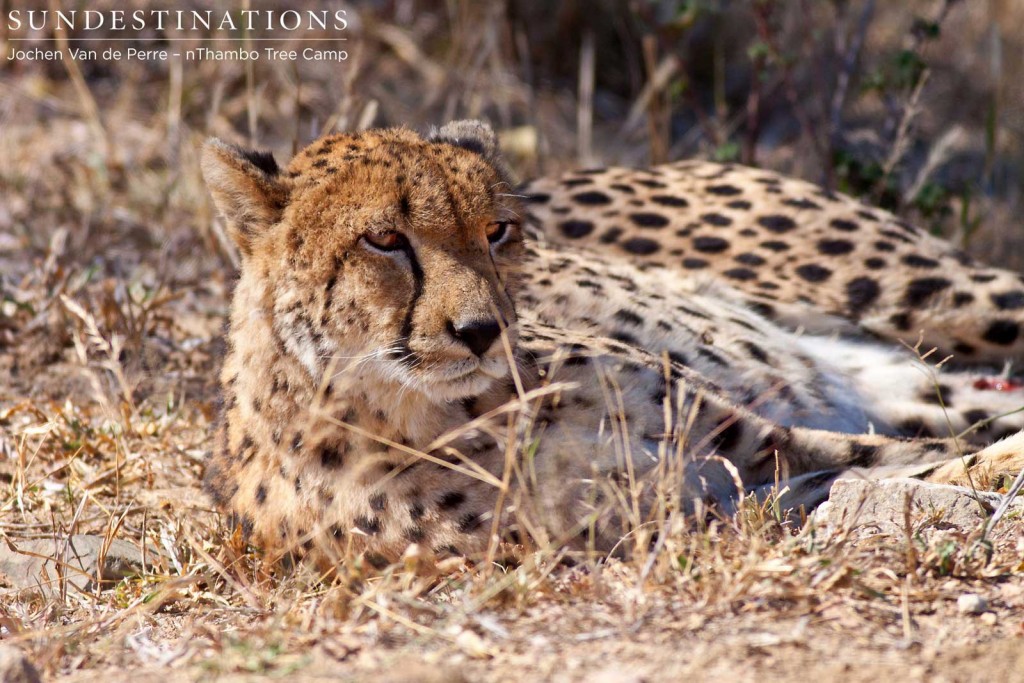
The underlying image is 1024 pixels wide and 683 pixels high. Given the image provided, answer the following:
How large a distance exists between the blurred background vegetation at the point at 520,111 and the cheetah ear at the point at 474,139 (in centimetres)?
109

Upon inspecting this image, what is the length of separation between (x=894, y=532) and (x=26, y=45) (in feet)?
18.6

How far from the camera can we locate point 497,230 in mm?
2639

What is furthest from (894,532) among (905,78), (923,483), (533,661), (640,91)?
(640,91)

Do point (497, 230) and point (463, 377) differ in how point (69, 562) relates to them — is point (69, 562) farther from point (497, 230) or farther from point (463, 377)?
point (497, 230)

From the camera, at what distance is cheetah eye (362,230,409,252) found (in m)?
2.46

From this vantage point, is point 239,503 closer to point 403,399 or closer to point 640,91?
point 403,399

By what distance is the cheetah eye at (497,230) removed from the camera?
8.58ft

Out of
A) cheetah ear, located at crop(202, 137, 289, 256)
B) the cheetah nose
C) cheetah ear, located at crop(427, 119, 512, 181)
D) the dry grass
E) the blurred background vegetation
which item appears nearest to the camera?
the dry grass

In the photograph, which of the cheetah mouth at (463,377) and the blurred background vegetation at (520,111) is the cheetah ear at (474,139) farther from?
the blurred background vegetation at (520,111)

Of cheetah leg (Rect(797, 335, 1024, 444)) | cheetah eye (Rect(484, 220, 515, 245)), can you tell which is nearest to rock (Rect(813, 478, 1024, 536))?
cheetah eye (Rect(484, 220, 515, 245))

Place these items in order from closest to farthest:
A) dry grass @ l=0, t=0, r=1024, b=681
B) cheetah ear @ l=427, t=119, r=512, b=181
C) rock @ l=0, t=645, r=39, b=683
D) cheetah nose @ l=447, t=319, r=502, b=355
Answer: rock @ l=0, t=645, r=39, b=683, dry grass @ l=0, t=0, r=1024, b=681, cheetah nose @ l=447, t=319, r=502, b=355, cheetah ear @ l=427, t=119, r=512, b=181

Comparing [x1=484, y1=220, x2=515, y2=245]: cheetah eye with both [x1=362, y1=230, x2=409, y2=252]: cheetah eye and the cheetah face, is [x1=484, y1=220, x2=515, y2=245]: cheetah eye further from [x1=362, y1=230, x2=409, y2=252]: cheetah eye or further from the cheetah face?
[x1=362, y1=230, x2=409, y2=252]: cheetah eye

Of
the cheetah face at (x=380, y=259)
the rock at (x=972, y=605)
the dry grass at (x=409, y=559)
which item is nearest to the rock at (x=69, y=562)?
the dry grass at (x=409, y=559)

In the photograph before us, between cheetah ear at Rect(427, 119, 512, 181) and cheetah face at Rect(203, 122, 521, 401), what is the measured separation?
8.2 inches
